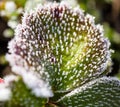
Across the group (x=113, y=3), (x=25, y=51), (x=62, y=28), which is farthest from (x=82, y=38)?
(x=113, y=3)

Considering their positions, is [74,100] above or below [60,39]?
below

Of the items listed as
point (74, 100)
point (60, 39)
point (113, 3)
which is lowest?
point (74, 100)

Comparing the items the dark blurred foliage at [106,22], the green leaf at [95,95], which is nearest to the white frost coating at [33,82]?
the green leaf at [95,95]

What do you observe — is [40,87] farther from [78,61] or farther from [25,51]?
[78,61]

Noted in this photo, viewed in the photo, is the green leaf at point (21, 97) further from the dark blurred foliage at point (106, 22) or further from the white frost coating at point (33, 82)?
the dark blurred foliage at point (106, 22)

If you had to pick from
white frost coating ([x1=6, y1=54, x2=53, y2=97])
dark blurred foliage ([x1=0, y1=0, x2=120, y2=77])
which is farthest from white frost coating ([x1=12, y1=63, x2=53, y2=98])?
dark blurred foliage ([x1=0, y1=0, x2=120, y2=77])

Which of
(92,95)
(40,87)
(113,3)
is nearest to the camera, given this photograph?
(40,87)

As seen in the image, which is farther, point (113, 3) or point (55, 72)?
point (113, 3)

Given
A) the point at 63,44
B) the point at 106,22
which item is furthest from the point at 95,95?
the point at 106,22
